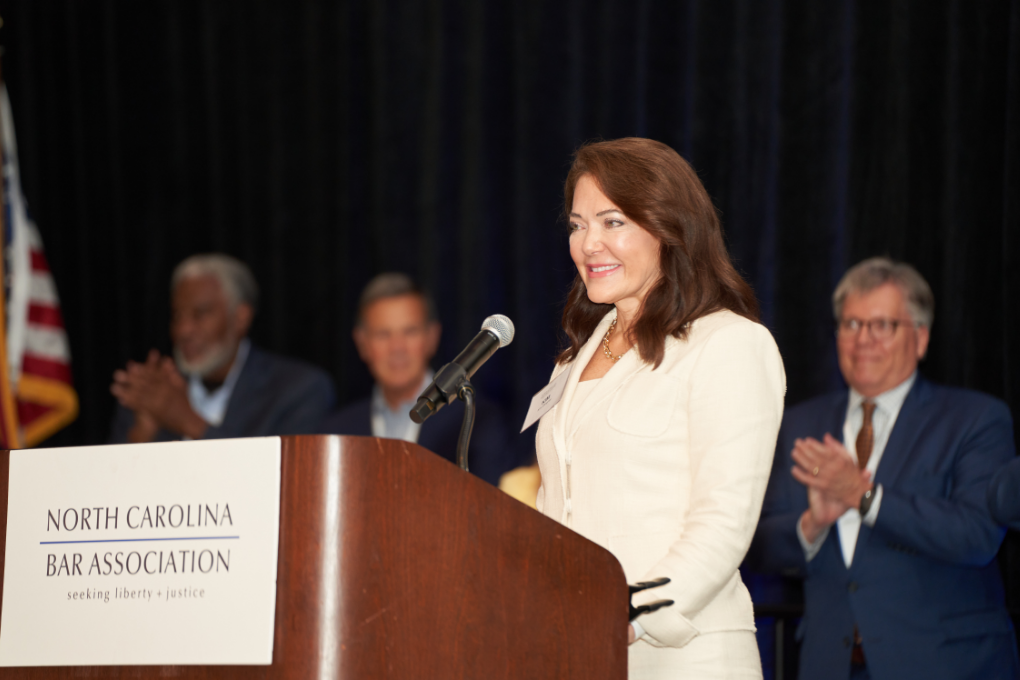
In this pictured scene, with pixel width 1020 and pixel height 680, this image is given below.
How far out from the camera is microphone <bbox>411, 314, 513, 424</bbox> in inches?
55.3

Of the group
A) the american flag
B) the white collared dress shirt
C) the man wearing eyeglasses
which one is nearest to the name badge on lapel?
the man wearing eyeglasses

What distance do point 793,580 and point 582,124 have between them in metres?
2.00

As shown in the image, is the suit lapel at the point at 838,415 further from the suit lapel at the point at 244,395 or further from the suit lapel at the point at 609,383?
the suit lapel at the point at 244,395

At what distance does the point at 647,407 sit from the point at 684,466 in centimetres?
10

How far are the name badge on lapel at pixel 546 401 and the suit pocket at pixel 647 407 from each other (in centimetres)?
10

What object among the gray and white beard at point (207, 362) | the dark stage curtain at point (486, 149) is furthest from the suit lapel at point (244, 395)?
the dark stage curtain at point (486, 149)

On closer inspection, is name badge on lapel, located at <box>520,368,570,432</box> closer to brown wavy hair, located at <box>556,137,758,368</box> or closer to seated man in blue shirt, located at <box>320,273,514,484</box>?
brown wavy hair, located at <box>556,137,758,368</box>

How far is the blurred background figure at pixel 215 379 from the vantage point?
175 inches

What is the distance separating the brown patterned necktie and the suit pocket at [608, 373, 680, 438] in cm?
190

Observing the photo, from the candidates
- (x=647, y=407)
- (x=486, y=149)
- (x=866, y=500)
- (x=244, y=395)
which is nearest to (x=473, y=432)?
(x=244, y=395)

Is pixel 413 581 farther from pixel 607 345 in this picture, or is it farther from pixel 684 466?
pixel 607 345

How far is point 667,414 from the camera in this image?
1570 millimetres

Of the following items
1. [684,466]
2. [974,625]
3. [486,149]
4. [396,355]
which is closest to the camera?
[684,466]

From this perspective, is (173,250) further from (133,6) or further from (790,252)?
(790,252)
